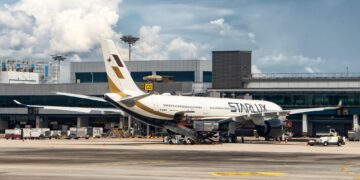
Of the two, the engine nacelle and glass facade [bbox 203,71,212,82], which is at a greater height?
glass facade [bbox 203,71,212,82]

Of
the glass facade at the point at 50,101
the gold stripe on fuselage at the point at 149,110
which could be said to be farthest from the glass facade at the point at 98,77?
the gold stripe on fuselage at the point at 149,110

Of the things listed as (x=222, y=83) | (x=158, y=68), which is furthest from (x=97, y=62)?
(x=222, y=83)

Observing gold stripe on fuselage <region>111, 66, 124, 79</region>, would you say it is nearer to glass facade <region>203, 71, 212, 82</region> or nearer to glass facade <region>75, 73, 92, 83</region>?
glass facade <region>203, 71, 212, 82</region>

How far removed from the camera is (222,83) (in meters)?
145

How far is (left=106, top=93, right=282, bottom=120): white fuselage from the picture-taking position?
86.3m

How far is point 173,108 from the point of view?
8962 centimetres

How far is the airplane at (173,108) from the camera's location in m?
Answer: 84.5

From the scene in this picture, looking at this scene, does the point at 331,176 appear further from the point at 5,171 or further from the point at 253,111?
the point at 253,111

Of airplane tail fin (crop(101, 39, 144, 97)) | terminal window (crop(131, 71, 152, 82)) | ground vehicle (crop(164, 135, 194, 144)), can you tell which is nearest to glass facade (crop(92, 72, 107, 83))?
terminal window (crop(131, 71, 152, 82))

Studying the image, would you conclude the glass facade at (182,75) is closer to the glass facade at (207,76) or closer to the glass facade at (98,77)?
the glass facade at (207,76)

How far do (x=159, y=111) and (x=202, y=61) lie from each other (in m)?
104

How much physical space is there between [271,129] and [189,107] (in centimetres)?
1501

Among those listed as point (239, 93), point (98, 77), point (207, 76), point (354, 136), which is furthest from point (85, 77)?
point (354, 136)

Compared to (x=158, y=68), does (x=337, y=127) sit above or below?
below
